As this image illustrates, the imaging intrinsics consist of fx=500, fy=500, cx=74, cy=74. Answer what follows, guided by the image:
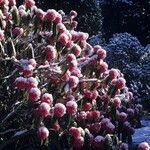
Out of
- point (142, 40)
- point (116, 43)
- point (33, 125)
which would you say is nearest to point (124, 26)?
point (142, 40)

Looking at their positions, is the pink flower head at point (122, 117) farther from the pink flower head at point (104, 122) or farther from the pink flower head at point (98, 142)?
the pink flower head at point (98, 142)

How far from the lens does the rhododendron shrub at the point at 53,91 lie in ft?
12.8

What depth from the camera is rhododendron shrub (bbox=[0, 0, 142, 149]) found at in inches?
153

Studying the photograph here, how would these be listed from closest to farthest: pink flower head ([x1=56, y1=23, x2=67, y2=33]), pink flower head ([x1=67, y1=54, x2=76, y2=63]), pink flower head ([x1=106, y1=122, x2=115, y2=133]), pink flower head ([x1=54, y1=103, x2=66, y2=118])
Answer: pink flower head ([x1=54, y1=103, x2=66, y2=118]), pink flower head ([x1=67, y1=54, x2=76, y2=63]), pink flower head ([x1=106, y1=122, x2=115, y2=133]), pink flower head ([x1=56, y1=23, x2=67, y2=33])

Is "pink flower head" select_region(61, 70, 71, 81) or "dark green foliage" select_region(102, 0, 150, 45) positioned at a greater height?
"pink flower head" select_region(61, 70, 71, 81)

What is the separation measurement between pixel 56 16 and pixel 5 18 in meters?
0.47

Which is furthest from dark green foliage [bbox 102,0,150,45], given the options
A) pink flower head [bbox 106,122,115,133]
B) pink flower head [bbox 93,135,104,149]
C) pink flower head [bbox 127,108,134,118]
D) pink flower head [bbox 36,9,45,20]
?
pink flower head [bbox 93,135,104,149]

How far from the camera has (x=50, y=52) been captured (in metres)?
4.10

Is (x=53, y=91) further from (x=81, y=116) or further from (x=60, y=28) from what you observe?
(x=60, y=28)

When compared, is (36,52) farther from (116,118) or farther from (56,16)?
(116,118)

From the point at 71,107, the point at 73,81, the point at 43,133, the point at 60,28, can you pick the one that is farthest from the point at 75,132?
the point at 60,28

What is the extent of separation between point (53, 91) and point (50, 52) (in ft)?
1.07

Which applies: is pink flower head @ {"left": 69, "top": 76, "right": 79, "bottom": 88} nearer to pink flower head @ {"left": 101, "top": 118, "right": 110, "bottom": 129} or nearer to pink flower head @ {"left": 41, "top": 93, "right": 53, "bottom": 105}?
pink flower head @ {"left": 41, "top": 93, "right": 53, "bottom": 105}

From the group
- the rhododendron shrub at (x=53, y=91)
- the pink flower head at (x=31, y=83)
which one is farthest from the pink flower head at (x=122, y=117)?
the pink flower head at (x=31, y=83)
